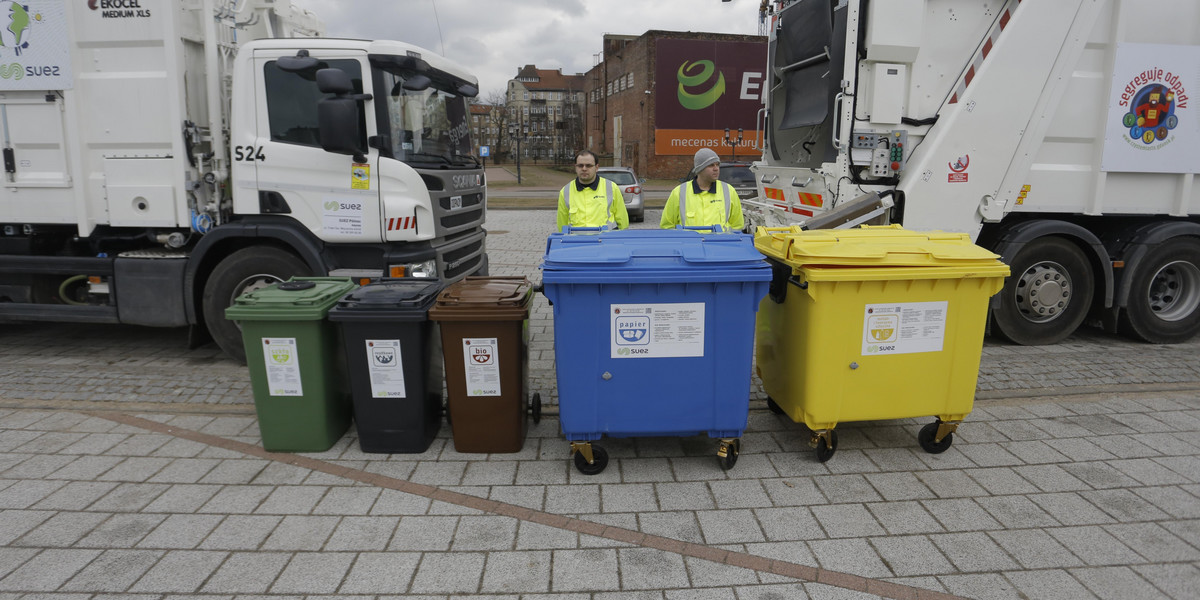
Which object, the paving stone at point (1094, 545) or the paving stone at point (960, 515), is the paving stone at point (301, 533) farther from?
the paving stone at point (1094, 545)

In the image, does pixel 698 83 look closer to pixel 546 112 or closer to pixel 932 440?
pixel 932 440

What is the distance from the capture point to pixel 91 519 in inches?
130

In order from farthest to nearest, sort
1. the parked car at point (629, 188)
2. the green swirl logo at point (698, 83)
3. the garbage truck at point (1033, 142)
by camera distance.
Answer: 1. the green swirl logo at point (698, 83)
2. the parked car at point (629, 188)
3. the garbage truck at point (1033, 142)

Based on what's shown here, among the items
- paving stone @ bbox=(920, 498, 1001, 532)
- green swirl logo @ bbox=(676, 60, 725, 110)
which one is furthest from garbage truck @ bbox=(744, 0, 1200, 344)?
green swirl logo @ bbox=(676, 60, 725, 110)

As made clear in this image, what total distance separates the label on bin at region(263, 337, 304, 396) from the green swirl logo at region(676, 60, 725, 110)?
34.4m

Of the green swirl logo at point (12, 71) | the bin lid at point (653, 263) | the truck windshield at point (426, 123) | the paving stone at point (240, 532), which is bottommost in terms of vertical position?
the paving stone at point (240, 532)

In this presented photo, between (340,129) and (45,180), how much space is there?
9.09 feet

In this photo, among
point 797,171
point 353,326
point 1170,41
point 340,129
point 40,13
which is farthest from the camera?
point 797,171

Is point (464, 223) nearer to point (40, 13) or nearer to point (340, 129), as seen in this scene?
point (340, 129)

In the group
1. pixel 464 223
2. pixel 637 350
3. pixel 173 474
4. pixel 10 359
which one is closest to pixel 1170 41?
pixel 637 350

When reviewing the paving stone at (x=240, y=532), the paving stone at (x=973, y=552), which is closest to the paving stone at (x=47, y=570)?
the paving stone at (x=240, y=532)

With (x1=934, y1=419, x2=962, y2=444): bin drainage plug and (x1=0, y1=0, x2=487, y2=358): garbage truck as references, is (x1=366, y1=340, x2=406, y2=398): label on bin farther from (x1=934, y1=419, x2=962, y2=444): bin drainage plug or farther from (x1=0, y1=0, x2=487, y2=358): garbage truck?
(x1=934, y1=419, x2=962, y2=444): bin drainage plug

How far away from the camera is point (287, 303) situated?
12.5 feet

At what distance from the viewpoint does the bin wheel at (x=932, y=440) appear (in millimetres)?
4027
